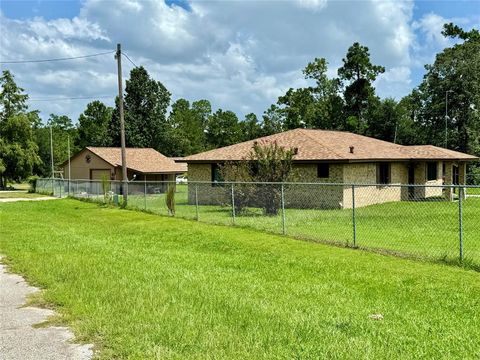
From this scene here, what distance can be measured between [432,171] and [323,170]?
9367 mm

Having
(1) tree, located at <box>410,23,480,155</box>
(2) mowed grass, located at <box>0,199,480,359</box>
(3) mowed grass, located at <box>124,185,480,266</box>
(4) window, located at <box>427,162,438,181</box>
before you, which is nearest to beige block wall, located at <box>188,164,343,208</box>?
(3) mowed grass, located at <box>124,185,480,266</box>

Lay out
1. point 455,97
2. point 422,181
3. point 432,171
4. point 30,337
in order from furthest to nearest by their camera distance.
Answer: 1. point 455,97
2. point 432,171
3. point 422,181
4. point 30,337

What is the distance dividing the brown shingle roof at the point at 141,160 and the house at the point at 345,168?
567 inches

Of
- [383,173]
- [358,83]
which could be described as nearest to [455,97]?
[358,83]

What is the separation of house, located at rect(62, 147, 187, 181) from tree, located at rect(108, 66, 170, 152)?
2173cm

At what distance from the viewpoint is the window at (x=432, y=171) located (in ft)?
96.2

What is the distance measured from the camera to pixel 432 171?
97.5 feet

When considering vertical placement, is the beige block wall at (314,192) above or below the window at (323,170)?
below

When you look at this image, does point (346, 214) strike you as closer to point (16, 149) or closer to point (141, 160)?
point (141, 160)

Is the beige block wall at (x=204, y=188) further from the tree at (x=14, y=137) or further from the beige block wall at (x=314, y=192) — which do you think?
the tree at (x=14, y=137)

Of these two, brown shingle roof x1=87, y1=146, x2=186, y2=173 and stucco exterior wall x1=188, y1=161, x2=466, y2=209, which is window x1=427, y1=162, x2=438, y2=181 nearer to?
stucco exterior wall x1=188, y1=161, x2=466, y2=209

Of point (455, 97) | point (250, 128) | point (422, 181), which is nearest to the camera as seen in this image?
point (422, 181)

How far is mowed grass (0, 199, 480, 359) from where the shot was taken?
478 cm

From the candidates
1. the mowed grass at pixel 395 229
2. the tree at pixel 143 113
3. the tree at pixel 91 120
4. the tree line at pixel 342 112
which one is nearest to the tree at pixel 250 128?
the tree line at pixel 342 112
